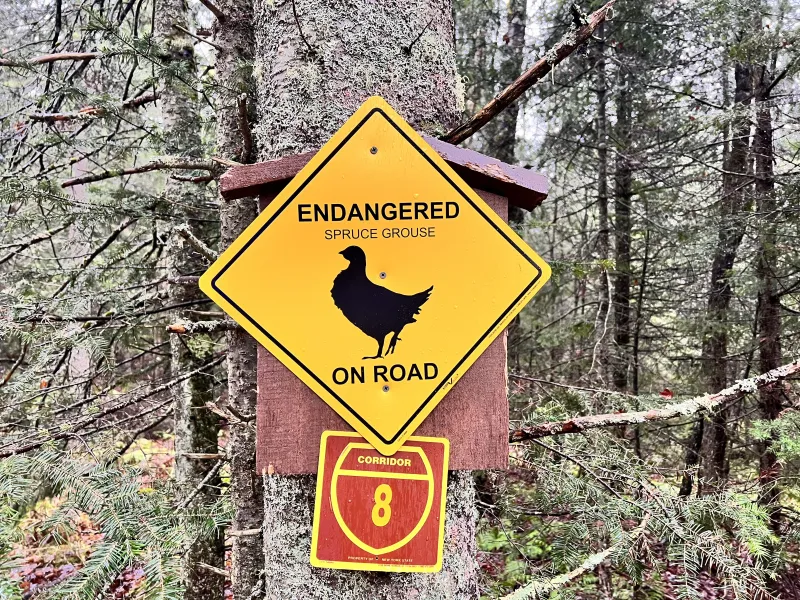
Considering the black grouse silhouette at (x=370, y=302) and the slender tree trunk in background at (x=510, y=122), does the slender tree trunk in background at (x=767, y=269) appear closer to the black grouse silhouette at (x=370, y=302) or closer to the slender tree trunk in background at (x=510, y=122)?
the slender tree trunk in background at (x=510, y=122)

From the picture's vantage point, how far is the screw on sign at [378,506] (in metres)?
1.03

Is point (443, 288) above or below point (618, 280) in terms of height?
below

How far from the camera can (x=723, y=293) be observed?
255 inches

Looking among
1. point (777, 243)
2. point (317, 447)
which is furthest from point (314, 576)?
point (777, 243)

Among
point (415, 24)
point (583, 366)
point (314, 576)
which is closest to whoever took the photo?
point (314, 576)

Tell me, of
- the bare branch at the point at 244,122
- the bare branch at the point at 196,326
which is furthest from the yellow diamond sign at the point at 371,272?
the bare branch at the point at 196,326

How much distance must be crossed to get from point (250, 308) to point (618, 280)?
7.19m

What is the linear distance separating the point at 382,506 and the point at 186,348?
2447mm

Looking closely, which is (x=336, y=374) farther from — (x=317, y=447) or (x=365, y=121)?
(x=365, y=121)

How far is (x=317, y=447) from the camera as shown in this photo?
1073mm

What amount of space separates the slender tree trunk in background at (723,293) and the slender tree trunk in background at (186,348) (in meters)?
4.96

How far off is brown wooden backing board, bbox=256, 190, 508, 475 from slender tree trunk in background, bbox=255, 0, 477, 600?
4 cm

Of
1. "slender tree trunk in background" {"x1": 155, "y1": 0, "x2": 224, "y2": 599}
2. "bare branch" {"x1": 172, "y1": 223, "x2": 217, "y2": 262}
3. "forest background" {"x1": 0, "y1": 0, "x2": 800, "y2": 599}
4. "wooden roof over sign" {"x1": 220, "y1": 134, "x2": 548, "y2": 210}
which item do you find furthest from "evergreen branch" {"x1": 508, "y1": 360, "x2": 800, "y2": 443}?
"slender tree trunk in background" {"x1": 155, "y1": 0, "x2": 224, "y2": 599}

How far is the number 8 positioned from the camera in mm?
1042
